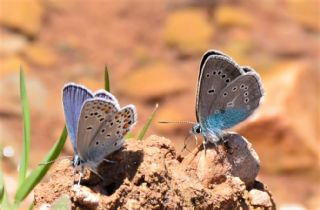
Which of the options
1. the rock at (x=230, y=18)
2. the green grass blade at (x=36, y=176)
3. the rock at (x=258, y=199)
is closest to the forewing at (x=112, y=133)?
the green grass blade at (x=36, y=176)

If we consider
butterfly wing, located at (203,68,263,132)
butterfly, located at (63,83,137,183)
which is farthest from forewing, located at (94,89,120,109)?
butterfly wing, located at (203,68,263,132)

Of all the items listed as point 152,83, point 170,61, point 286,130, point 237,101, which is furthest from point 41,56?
point 237,101

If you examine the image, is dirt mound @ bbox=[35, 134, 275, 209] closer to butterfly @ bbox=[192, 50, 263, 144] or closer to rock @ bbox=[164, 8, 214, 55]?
butterfly @ bbox=[192, 50, 263, 144]

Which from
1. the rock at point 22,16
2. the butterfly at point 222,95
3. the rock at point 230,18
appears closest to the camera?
the butterfly at point 222,95

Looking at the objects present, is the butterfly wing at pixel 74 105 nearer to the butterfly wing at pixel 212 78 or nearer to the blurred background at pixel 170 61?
the butterfly wing at pixel 212 78

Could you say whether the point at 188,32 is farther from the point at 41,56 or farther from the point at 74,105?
the point at 74,105

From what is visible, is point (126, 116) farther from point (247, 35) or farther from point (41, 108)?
point (247, 35)

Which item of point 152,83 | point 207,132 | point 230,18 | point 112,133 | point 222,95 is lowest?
point 112,133
